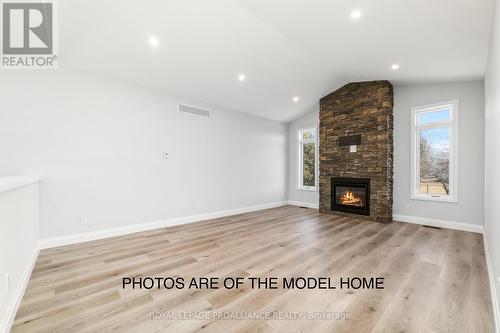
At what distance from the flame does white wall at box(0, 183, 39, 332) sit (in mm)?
5897

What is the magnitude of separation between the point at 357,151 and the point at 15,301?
20.0 feet

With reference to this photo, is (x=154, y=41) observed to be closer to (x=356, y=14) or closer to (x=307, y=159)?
(x=356, y=14)

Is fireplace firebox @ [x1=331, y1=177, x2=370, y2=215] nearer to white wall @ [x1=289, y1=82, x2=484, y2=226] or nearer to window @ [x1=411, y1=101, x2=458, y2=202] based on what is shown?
white wall @ [x1=289, y1=82, x2=484, y2=226]

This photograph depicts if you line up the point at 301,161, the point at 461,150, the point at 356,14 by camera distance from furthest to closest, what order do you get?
the point at 301,161, the point at 461,150, the point at 356,14

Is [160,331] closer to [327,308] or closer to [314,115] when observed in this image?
[327,308]

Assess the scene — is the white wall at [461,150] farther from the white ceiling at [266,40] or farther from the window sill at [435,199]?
the white ceiling at [266,40]

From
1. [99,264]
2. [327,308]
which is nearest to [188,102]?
[99,264]

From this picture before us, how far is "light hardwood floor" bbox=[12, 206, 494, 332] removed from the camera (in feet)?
5.94

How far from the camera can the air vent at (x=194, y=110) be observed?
498cm

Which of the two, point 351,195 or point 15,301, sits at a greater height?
point 351,195

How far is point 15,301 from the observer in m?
1.97

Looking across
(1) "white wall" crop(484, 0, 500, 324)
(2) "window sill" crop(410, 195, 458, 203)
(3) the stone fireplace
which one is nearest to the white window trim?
(3) the stone fireplace

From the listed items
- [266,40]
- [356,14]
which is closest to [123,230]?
[266,40]

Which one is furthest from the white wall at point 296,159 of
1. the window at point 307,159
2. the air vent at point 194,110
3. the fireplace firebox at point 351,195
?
the air vent at point 194,110
